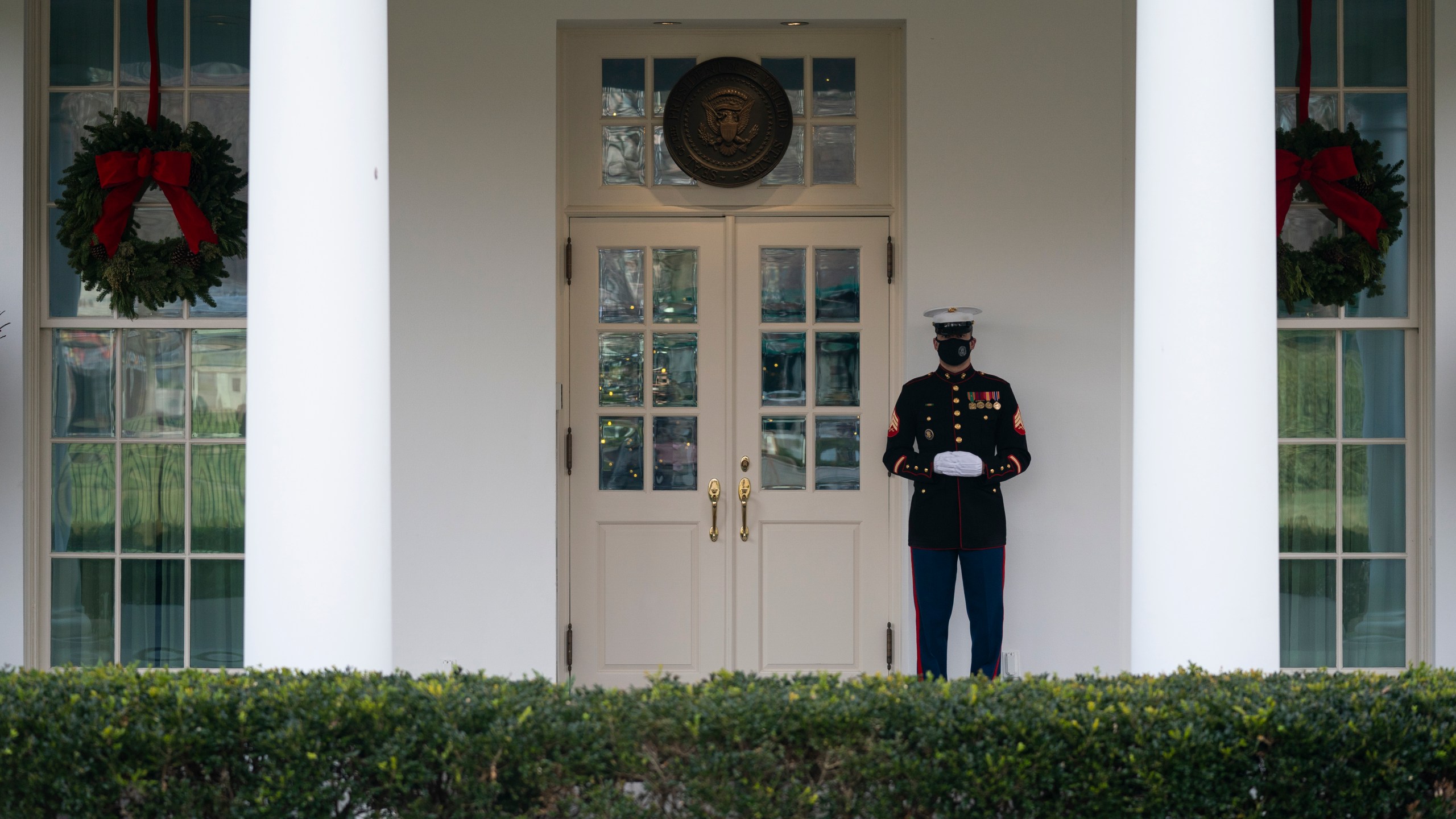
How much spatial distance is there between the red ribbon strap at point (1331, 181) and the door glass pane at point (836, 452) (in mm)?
2127

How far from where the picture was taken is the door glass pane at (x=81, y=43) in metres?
5.09

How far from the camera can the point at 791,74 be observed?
5332 millimetres

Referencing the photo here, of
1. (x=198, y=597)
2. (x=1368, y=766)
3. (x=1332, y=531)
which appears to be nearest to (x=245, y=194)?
(x=198, y=597)

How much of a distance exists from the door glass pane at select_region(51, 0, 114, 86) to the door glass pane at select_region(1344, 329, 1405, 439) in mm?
5802

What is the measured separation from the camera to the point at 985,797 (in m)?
2.59

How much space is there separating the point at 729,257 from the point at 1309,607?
3128mm

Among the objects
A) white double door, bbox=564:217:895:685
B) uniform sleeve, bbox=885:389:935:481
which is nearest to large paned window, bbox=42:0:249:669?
white double door, bbox=564:217:895:685

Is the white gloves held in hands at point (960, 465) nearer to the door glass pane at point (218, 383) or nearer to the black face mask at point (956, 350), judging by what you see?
the black face mask at point (956, 350)

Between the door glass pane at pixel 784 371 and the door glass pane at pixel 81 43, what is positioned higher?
the door glass pane at pixel 81 43

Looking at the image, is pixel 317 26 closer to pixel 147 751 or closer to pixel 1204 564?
pixel 147 751

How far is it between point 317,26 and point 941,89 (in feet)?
10.0

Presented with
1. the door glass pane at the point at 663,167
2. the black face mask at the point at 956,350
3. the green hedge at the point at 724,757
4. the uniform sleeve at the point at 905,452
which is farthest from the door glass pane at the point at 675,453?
the green hedge at the point at 724,757

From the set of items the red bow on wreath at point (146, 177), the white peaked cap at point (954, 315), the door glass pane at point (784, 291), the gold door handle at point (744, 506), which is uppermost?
the red bow on wreath at point (146, 177)

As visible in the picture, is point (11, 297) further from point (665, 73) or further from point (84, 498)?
point (665, 73)
